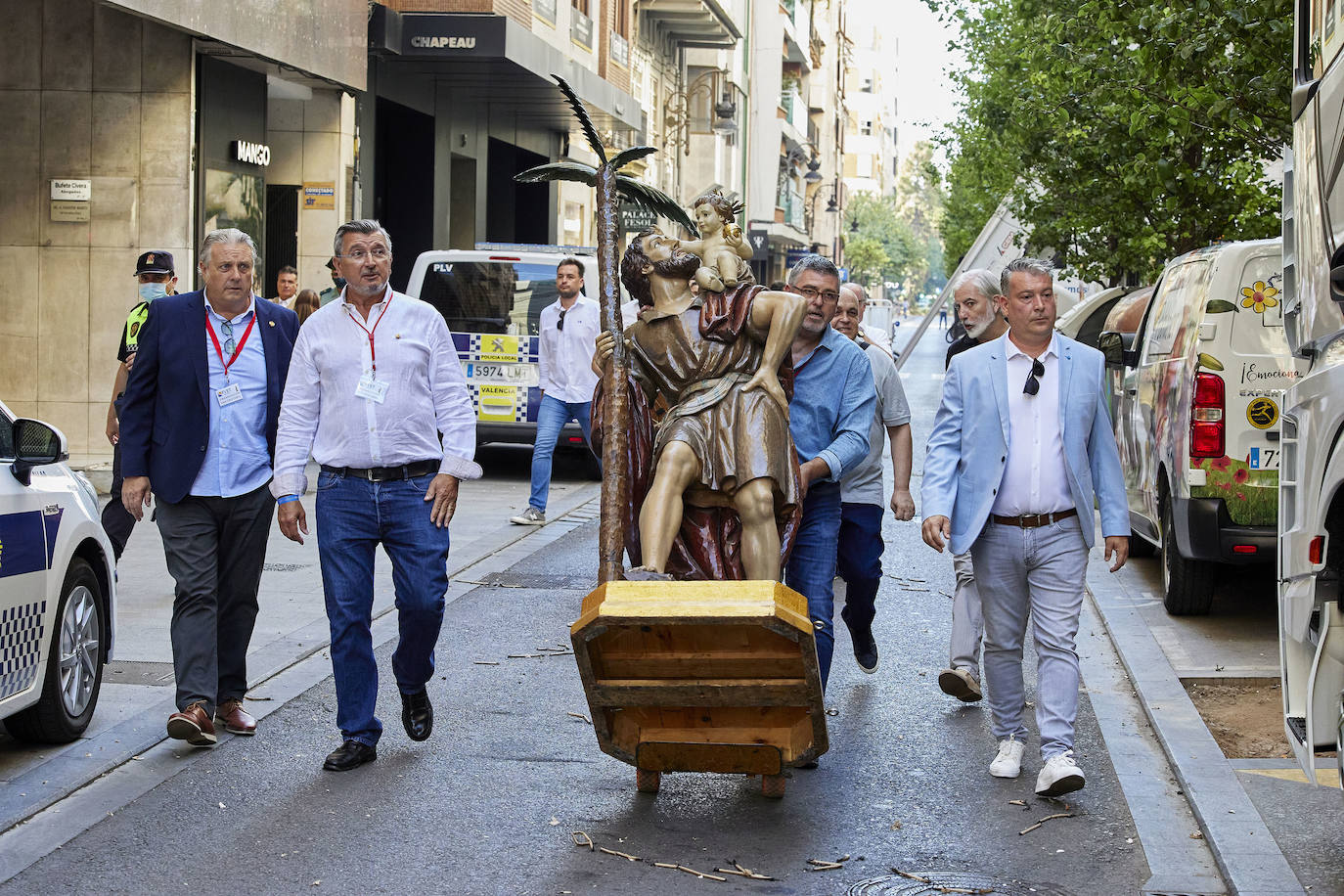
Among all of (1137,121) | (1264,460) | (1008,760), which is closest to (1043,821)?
(1008,760)

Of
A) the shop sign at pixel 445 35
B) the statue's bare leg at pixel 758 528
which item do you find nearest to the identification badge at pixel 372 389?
the statue's bare leg at pixel 758 528

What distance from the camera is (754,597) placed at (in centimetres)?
538

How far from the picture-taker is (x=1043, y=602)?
6.33 metres

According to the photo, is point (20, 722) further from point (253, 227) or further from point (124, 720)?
point (253, 227)

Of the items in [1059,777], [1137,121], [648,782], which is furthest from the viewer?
[1137,121]

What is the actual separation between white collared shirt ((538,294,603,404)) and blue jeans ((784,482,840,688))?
294 inches

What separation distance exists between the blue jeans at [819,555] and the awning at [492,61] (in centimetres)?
1313

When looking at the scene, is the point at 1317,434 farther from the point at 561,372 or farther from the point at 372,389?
the point at 561,372

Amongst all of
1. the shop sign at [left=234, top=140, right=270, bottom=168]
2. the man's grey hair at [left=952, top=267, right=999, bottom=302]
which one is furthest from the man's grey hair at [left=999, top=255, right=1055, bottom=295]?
the shop sign at [left=234, top=140, right=270, bottom=168]

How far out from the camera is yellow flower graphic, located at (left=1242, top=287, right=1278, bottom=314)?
9688 mm

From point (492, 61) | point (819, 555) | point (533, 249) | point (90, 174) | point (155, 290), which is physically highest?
point (492, 61)

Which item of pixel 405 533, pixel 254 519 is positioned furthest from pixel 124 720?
pixel 405 533

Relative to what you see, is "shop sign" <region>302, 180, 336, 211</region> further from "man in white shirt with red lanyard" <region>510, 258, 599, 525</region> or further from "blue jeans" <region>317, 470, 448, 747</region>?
"blue jeans" <region>317, 470, 448, 747</region>

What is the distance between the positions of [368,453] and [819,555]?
1.70 m
